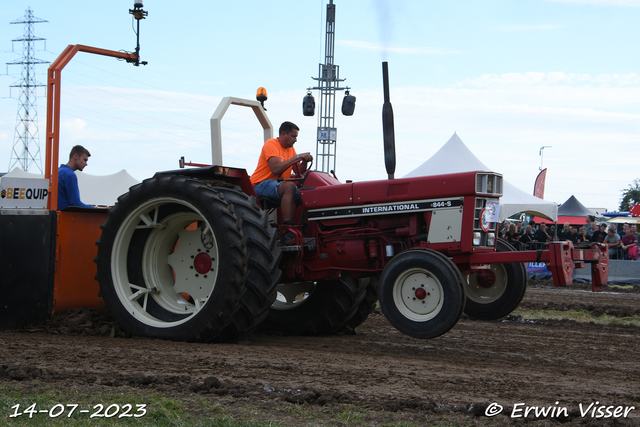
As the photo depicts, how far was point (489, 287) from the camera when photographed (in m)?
6.46

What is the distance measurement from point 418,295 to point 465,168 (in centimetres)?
1384

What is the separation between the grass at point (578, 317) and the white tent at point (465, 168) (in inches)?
363

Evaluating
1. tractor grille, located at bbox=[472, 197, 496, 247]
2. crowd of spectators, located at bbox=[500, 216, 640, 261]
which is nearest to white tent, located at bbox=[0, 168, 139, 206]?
crowd of spectators, located at bbox=[500, 216, 640, 261]

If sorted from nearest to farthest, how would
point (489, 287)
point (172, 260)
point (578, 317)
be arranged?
point (172, 260)
point (489, 287)
point (578, 317)

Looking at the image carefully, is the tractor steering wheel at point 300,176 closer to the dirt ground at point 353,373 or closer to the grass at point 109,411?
the dirt ground at point 353,373

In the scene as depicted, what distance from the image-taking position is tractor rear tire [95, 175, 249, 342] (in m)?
5.53

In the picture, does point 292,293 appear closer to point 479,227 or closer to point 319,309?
point 319,309

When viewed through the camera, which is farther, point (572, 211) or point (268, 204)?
point (572, 211)

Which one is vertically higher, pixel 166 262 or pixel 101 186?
pixel 101 186

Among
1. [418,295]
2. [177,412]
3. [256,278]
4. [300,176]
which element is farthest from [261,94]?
[177,412]

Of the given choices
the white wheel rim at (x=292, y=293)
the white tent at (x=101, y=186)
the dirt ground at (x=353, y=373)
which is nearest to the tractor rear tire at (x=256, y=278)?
the dirt ground at (x=353, y=373)

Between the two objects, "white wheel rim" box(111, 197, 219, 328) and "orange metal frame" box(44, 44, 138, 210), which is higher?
"orange metal frame" box(44, 44, 138, 210)

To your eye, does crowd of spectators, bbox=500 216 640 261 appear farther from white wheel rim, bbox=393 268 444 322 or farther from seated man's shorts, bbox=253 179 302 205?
white wheel rim, bbox=393 268 444 322

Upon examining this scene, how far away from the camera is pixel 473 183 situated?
577 cm
